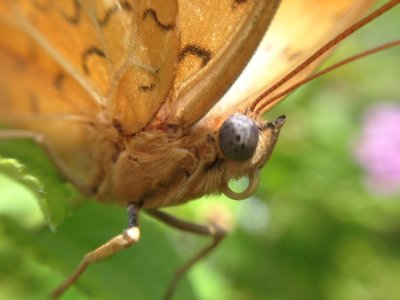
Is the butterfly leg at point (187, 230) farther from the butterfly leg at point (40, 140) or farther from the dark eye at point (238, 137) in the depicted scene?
the dark eye at point (238, 137)

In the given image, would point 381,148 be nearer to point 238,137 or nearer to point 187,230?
point 187,230

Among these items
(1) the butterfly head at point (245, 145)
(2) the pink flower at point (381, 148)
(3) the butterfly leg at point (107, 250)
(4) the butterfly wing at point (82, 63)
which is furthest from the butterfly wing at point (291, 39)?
(2) the pink flower at point (381, 148)

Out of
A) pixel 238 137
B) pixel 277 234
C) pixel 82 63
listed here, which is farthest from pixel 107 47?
pixel 277 234

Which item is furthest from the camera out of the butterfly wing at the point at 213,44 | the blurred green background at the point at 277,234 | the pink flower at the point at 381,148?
the pink flower at the point at 381,148

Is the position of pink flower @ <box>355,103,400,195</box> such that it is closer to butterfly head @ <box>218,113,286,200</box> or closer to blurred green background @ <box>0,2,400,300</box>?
blurred green background @ <box>0,2,400,300</box>

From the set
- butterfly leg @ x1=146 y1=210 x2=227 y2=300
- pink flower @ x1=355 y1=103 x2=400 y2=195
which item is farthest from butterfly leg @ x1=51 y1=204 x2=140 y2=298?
pink flower @ x1=355 y1=103 x2=400 y2=195

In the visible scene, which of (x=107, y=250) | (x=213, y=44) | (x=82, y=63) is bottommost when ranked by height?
(x=107, y=250)

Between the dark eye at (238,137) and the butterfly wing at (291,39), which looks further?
the butterfly wing at (291,39)
